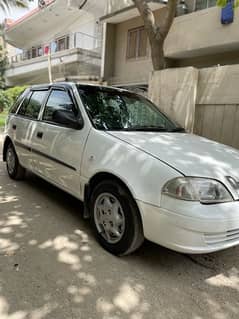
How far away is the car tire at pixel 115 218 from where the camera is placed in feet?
9.30

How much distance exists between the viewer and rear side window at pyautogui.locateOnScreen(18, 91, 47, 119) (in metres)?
4.69

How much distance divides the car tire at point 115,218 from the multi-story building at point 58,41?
41.2 feet

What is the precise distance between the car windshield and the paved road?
141 cm

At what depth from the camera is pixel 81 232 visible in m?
3.59

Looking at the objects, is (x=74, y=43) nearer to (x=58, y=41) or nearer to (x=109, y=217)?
(x=58, y=41)

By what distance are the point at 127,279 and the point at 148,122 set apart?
2.12 metres

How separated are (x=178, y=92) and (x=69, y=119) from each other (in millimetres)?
3301

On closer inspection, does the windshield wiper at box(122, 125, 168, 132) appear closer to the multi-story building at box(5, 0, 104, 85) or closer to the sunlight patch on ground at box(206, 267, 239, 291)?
the sunlight patch on ground at box(206, 267, 239, 291)

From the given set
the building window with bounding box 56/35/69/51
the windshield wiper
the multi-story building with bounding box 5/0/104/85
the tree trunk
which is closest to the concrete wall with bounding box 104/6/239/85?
the multi-story building with bounding box 5/0/104/85

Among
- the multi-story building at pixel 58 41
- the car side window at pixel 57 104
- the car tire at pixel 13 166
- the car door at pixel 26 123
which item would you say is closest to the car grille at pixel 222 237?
the car side window at pixel 57 104

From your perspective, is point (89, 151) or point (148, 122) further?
point (148, 122)

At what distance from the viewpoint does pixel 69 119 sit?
3.61m

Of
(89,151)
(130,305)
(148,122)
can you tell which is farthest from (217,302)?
(148,122)

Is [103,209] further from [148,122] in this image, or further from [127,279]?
[148,122]
